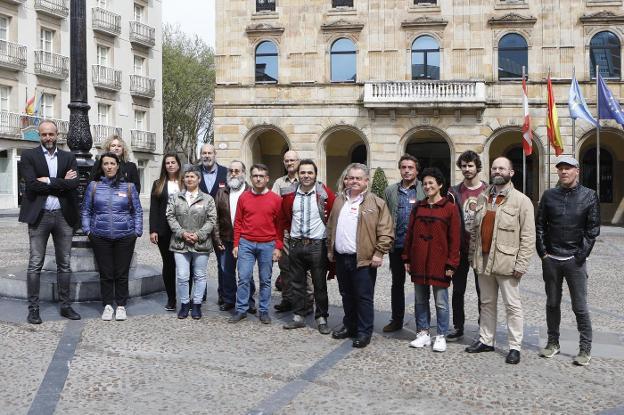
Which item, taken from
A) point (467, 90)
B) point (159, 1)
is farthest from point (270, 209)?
point (159, 1)

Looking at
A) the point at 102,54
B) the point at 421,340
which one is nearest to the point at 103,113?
the point at 102,54

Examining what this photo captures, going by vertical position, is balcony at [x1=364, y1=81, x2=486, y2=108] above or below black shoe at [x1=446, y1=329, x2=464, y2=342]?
above

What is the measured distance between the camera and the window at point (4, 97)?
3397 cm

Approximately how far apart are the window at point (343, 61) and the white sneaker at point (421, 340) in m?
22.5

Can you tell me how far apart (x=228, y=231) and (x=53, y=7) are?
33697 mm

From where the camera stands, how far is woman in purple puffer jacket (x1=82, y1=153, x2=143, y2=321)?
721cm

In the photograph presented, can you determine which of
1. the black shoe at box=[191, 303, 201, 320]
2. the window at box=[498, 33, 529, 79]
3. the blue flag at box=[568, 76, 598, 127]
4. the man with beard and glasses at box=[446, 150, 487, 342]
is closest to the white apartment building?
the window at box=[498, 33, 529, 79]

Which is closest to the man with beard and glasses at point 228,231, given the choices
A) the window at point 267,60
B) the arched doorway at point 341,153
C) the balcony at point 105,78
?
the window at point 267,60

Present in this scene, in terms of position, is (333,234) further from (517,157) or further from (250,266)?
(517,157)

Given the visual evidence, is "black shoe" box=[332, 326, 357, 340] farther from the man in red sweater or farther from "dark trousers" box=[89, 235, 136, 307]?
"dark trousers" box=[89, 235, 136, 307]

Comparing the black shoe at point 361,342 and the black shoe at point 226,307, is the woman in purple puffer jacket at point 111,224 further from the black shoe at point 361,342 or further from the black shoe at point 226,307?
the black shoe at point 361,342

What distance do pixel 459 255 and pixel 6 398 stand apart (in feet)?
13.4

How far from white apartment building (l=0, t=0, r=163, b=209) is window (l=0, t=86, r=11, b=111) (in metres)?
0.03

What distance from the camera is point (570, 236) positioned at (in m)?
5.72
